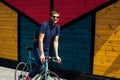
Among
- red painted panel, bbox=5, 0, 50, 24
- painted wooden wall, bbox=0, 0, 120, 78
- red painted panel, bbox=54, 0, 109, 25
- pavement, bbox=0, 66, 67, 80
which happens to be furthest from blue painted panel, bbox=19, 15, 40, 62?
red painted panel, bbox=54, 0, 109, 25

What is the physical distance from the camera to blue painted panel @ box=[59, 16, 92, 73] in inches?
373

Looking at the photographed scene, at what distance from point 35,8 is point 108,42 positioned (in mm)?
2808

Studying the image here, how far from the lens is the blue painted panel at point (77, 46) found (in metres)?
9.48

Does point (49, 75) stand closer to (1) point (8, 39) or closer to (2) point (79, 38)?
(2) point (79, 38)

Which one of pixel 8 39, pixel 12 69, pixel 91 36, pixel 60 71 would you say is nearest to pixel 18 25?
pixel 8 39

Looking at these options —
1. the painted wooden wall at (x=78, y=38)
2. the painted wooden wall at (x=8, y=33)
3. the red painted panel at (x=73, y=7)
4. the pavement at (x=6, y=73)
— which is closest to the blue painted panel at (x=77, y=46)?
the painted wooden wall at (x=78, y=38)

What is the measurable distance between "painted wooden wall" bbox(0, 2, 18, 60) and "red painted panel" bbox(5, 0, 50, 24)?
0.36m

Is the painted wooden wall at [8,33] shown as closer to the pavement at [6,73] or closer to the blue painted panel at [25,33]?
the blue painted panel at [25,33]

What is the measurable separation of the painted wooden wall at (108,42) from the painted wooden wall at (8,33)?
3195 millimetres

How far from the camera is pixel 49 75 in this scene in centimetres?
698

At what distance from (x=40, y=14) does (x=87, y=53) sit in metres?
2.06

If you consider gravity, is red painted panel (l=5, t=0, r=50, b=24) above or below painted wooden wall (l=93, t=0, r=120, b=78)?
above

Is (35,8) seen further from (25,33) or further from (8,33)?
(8,33)

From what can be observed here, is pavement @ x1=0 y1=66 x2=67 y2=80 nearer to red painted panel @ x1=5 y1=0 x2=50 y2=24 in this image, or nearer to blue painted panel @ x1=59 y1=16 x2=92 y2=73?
blue painted panel @ x1=59 y1=16 x2=92 y2=73
